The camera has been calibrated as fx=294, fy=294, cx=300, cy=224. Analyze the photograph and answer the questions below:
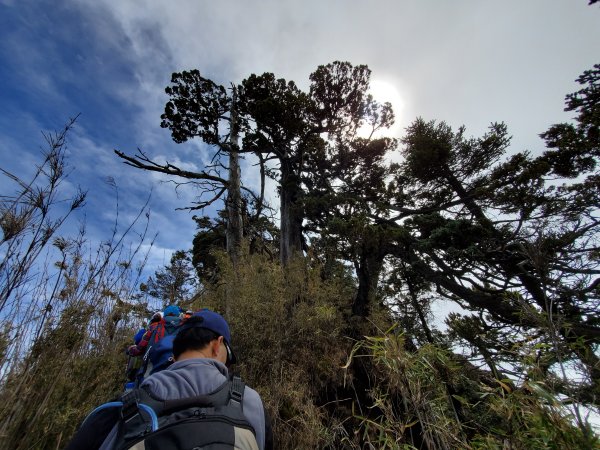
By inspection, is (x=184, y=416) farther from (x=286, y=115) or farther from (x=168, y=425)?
(x=286, y=115)

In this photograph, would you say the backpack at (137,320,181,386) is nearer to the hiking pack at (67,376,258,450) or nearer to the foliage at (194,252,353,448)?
the hiking pack at (67,376,258,450)

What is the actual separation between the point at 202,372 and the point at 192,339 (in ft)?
1.10

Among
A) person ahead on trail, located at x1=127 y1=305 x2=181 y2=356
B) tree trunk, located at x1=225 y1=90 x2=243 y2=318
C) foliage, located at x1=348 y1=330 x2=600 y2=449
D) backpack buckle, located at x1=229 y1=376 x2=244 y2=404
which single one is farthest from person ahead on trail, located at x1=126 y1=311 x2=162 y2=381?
tree trunk, located at x1=225 y1=90 x2=243 y2=318

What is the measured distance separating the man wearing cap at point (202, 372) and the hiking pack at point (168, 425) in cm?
4

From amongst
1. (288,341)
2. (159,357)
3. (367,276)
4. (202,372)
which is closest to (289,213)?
(367,276)

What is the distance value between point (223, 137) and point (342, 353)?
7676mm

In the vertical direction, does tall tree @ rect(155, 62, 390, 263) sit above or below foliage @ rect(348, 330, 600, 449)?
above

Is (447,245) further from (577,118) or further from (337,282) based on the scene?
(577,118)

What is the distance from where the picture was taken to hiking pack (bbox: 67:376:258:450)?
0.89 m

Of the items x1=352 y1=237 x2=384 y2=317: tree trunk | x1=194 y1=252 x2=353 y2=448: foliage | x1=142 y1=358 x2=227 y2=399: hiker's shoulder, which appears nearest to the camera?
x1=142 y1=358 x2=227 y2=399: hiker's shoulder

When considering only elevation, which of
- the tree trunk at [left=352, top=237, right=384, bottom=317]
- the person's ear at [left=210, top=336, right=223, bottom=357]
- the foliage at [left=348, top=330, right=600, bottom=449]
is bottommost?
the foliage at [left=348, top=330, right=600, bottom=449]

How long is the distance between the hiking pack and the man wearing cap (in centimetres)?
4

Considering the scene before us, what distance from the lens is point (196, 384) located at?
1.10 meters

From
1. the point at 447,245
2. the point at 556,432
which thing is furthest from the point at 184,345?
the point at 447,245
